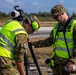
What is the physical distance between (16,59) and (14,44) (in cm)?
23

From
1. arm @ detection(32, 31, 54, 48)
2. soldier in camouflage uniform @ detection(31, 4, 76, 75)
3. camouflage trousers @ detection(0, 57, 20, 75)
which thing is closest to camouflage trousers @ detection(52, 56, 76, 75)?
soldier in camouflage uniform @ detection(31, 4, 76, 75)

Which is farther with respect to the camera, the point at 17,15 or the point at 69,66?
the point at 17,15

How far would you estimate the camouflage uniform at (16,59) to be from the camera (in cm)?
532

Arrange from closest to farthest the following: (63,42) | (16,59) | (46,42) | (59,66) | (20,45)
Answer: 1. (20,45)
2. (16,59)
3. (63,42)
4. (59,66)
5. (46,42)

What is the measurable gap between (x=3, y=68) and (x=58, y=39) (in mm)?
1000

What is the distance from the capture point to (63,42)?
5688 mm

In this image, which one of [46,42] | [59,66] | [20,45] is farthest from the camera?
[46,42]

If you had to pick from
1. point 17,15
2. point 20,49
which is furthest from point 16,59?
point 17,15

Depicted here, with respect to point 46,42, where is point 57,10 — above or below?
above

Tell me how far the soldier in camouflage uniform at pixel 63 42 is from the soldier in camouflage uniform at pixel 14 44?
0.41m

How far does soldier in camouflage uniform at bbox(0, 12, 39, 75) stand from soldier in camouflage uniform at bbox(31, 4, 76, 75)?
1.36 ft

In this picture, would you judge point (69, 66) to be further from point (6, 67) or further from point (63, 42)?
point (6, 67)

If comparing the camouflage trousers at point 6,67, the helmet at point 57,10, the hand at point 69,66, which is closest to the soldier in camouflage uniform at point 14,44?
the camouflage trousers at point 6,67

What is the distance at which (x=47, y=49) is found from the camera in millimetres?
15211
